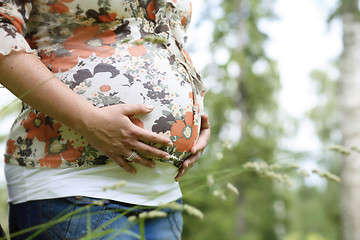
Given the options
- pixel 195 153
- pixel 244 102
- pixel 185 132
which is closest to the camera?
pixel 185 132

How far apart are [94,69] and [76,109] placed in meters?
0.16

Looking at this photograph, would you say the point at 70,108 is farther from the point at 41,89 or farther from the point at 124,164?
the point at 124,164

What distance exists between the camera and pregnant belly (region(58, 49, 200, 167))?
1.00 m

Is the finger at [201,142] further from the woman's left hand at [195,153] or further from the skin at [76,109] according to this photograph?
the skin at [76,109]

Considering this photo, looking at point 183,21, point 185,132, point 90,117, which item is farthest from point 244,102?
point 90,117

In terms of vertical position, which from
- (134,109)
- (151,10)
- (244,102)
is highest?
(151,10)

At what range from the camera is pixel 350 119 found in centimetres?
488

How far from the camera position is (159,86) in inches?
42.2

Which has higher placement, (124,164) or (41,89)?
(41,89)

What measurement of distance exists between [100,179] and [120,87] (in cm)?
25

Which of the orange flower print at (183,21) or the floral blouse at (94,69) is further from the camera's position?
the orange flower print at (183,21)

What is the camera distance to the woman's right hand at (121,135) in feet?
3.02

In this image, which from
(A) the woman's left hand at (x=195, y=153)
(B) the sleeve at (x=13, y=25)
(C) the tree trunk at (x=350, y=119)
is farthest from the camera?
(C) the tree trunk at (x=350, y=119)

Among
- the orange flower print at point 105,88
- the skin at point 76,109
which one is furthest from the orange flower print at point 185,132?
the orange flower print at point 105,88
